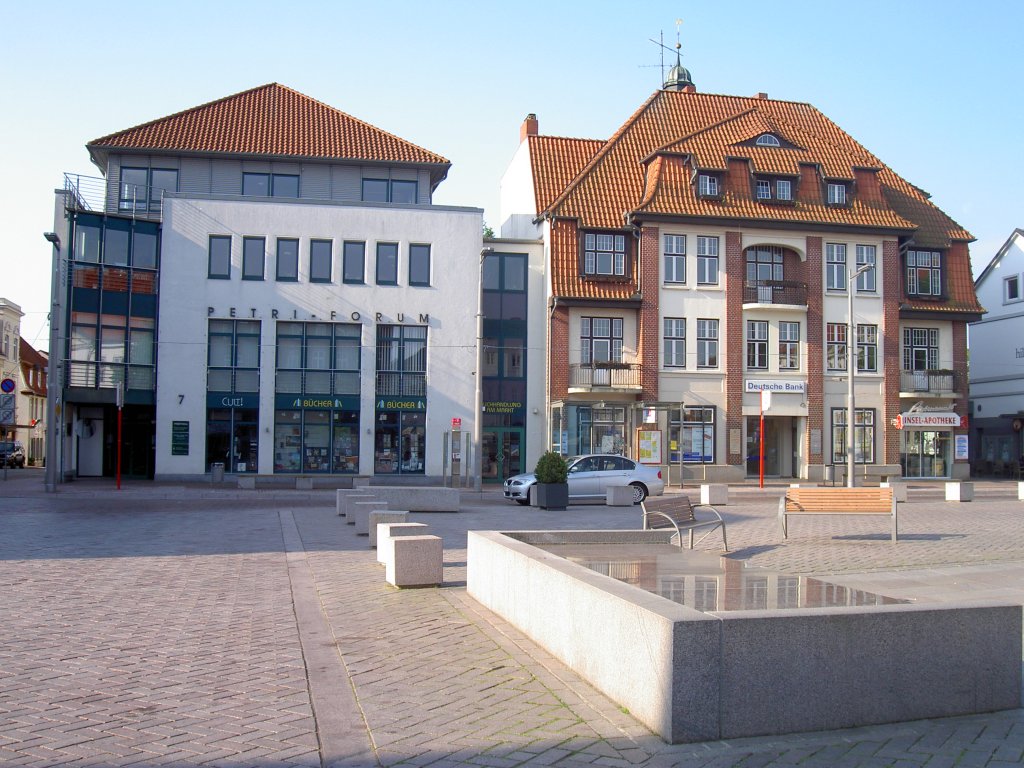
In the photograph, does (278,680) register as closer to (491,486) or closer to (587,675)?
(587,675)

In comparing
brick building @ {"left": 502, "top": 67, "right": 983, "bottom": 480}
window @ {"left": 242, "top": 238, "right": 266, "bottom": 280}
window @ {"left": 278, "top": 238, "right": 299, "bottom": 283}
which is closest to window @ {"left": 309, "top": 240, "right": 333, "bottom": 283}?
window @ {"left": 278, "top": 238, "right": 299, "bottom": 283}

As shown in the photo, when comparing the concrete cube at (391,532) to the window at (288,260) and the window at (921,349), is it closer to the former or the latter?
the window at (288,260)

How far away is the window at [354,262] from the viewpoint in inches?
1601

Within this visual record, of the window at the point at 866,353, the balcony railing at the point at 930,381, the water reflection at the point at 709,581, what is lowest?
the water reflection at the point at 709,581

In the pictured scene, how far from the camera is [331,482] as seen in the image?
→ 37406 millimetres

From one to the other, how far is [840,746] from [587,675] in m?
1.79

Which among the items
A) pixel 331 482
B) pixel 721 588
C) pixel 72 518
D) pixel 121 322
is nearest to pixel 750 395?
pixel 331 482

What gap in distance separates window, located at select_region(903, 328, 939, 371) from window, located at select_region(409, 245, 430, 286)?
21.7m

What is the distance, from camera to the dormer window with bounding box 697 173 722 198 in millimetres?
42531

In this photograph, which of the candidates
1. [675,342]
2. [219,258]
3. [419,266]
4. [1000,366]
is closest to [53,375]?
[219,258]

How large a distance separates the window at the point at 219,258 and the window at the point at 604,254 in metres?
14.3

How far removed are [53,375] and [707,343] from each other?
25.1 meters

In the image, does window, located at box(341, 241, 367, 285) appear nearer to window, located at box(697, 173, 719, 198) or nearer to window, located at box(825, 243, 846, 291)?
window, located at box(697, 173, 719, 198)

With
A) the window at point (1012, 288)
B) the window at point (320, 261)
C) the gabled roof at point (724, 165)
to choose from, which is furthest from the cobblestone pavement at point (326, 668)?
the window at point (1012, 288)
